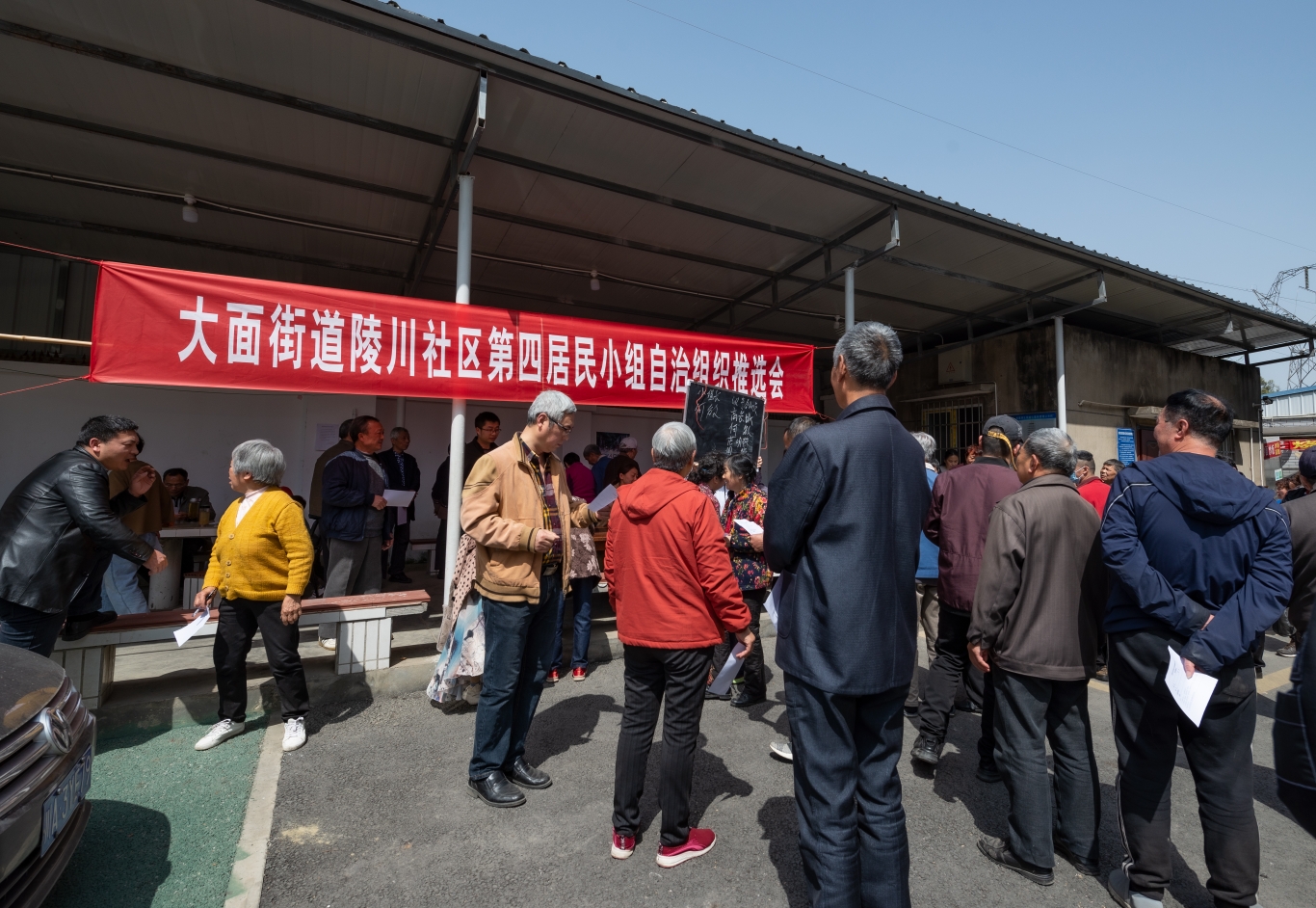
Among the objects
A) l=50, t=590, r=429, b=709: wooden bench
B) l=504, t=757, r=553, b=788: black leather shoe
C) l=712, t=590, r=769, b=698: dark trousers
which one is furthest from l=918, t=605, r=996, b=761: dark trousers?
l=50, t=590, r=429, b=709: wooden bench

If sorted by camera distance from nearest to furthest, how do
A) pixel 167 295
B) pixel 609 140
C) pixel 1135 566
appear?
pixel 1135 566, pixel 167 295, pixel 609 140

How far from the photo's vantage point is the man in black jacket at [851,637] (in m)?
1.92

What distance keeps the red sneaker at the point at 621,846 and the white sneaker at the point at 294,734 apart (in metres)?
2.11

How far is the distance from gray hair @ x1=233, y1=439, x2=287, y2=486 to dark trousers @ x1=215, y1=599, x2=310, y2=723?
711 mm

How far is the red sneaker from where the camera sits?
2531 mm

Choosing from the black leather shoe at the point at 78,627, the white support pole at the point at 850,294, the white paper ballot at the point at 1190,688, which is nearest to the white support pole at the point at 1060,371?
the white support pole at the point at 850,294

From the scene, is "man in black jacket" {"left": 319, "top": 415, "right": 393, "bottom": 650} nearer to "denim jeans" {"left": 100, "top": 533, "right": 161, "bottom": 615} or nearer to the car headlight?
"denim jeans" {"left": 100, "top": 533, "right": 161, "bottom": 615}

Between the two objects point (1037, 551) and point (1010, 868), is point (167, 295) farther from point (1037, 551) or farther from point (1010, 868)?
point (1010, 868)

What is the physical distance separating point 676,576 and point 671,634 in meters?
0.24

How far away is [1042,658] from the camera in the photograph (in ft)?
8.14

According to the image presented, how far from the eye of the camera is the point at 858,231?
6473 millimetres

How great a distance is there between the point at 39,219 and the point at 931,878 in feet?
31.3

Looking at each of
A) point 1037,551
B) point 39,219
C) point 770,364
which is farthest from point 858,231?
point 39,219

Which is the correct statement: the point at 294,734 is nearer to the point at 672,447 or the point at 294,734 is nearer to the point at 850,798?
the point at 672,447
